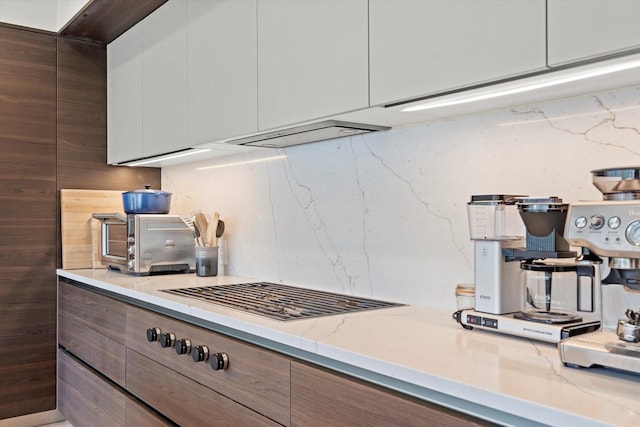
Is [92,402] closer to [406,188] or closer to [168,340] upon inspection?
[168,340]

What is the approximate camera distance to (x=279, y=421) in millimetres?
1488

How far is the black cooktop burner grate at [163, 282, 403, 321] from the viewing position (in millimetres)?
1798

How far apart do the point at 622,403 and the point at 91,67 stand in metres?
3.38

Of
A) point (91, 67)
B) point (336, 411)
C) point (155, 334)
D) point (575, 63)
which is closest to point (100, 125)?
point (91, 67)

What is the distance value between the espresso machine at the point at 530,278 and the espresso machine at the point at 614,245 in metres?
0.14

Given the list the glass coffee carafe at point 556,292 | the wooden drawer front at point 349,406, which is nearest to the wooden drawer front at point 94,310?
the wooden drawer front at point 349,406

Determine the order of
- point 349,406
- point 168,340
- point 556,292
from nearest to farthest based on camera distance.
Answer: point 349,406, point 556,292, point 168,340

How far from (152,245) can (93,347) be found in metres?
0.56

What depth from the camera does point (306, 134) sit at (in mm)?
2107

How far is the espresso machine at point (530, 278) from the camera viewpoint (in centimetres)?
132

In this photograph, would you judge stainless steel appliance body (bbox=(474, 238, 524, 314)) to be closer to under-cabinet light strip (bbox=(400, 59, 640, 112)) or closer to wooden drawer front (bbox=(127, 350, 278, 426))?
under-cabinet light strip (bbox=(400, 59, 640, 112))

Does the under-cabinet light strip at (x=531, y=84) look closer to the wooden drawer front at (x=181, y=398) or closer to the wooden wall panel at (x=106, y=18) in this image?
the wooden drawer front at (x=181, y=398)

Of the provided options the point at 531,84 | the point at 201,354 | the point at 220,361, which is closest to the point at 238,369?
the point at 220,361

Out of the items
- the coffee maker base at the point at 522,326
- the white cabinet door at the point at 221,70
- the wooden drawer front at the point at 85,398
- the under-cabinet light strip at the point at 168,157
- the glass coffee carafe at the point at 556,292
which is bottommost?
the wooden drawer front at the point at 85,398
